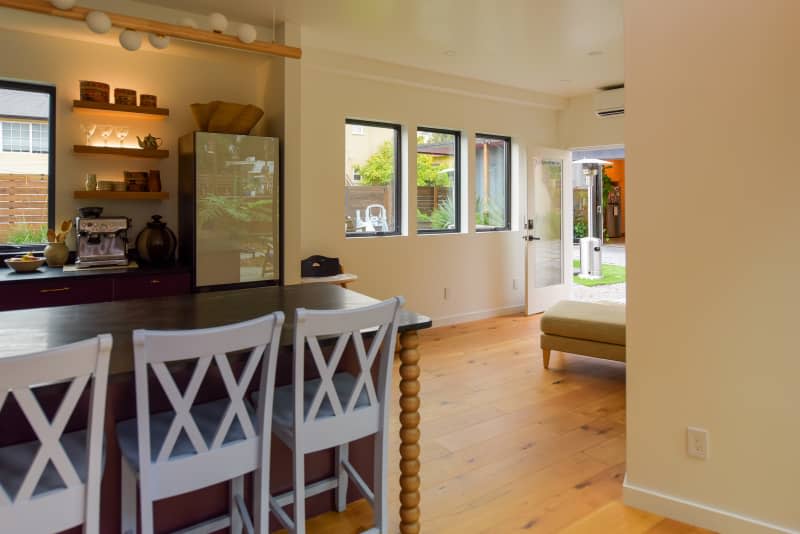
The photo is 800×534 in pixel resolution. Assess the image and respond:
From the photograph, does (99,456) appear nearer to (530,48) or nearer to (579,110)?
(530,48)

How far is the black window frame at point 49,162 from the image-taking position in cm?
387

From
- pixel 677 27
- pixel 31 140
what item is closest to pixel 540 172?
pixel 677 27

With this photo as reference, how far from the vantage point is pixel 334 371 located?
1876 mm

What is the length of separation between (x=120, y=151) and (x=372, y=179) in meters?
2.36

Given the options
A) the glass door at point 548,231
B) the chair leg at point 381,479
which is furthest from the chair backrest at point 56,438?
the glass door at point 548,231

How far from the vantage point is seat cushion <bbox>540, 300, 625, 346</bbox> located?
162 inches

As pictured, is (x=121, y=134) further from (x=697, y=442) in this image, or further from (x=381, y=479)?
(x=697, y=442)

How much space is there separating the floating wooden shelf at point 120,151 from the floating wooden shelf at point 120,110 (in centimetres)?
26

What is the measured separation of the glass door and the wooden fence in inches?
191

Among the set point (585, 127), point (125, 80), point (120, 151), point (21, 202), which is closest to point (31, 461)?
point (120, 151)

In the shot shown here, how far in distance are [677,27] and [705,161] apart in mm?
566

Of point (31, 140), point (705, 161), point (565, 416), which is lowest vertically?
point (565, 416)

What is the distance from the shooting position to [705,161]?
2.24m

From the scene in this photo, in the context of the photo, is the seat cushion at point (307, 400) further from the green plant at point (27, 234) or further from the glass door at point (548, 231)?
the glass door at point (548, 231)
